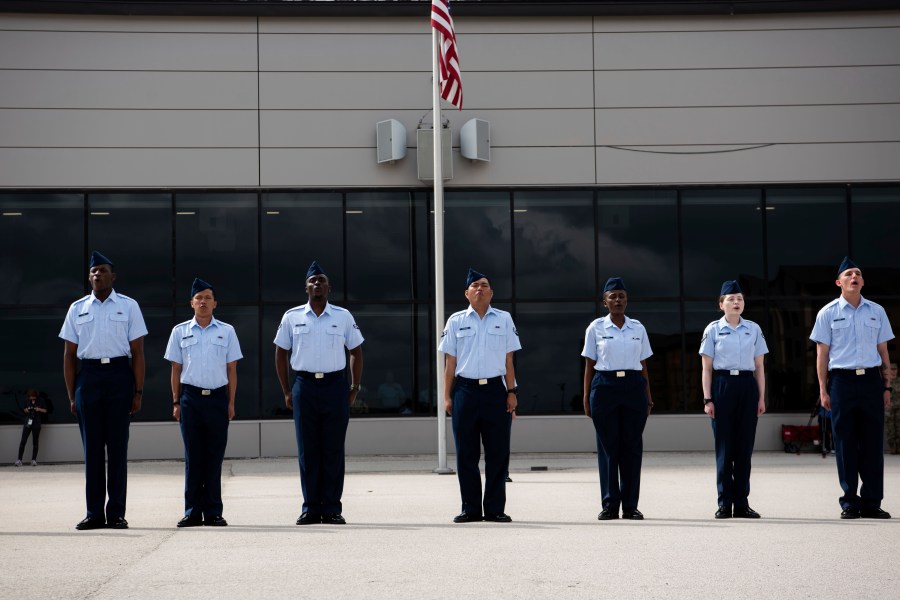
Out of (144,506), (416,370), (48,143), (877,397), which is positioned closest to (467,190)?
(416,370)

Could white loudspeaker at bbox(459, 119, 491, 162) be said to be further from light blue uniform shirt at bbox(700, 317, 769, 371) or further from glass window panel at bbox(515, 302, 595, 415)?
light blue uniform shirt at bbox(700, 317, 769, 371)

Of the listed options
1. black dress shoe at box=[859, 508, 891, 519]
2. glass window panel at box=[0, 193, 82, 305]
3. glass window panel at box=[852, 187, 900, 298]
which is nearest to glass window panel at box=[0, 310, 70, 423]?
glass window panel at box=[0, 193, 82, 305]

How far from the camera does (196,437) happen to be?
33.0ft

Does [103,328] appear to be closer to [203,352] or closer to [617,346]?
[203,352]

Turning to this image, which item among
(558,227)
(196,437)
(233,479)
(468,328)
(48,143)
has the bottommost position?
(233,479)

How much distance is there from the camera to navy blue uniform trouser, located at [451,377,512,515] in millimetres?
10109

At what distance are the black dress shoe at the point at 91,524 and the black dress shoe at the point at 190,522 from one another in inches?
23.9

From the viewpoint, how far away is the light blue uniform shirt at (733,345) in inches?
417

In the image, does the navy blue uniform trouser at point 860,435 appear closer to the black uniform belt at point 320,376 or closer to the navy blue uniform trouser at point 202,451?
the black uniform belt at point 320,376

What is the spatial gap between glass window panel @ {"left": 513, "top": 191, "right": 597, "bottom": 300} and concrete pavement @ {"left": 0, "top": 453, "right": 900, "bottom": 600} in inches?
347

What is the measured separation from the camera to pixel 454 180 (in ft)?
72.7

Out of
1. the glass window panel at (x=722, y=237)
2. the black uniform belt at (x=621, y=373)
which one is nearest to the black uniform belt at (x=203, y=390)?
the black uniform belt at (x=621, y=373)

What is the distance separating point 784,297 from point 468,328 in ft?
44.2

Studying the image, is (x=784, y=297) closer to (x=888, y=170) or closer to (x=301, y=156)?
(x=888, y=170)
